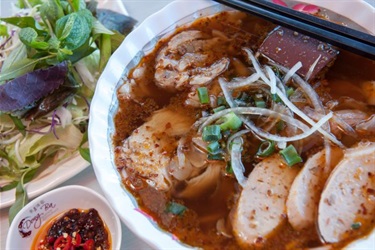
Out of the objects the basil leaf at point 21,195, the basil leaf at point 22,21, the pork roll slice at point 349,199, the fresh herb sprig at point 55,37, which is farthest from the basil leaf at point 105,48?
the pork roll slice at point 349,199

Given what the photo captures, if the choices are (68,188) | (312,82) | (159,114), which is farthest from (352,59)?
(68,188)

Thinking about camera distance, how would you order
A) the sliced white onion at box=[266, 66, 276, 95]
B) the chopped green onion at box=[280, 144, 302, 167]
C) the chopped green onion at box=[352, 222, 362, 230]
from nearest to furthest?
the chopped green onion at box=[352, 222, 362, 230]
the chopped green onion at box=[280, 144, 302, 167]
the sliced white onion at box=[266, 66, 276, 95]

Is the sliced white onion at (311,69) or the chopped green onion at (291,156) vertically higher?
the sliced white onion at (311,69)

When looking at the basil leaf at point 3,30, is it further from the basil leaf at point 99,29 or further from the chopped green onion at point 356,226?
the chopped green onion at point 356,226

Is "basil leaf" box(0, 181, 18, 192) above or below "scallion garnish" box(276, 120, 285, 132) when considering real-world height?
below

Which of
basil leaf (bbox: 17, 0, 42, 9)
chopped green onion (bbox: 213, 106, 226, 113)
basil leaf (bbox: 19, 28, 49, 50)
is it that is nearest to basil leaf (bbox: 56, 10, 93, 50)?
basil leaf (bbox: 19, 28, 49, 50)

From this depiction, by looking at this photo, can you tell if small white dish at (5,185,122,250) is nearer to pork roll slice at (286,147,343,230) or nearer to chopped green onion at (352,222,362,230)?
pork roll slice at (286,147,343,230)

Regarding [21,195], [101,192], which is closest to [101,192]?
[101,192]
